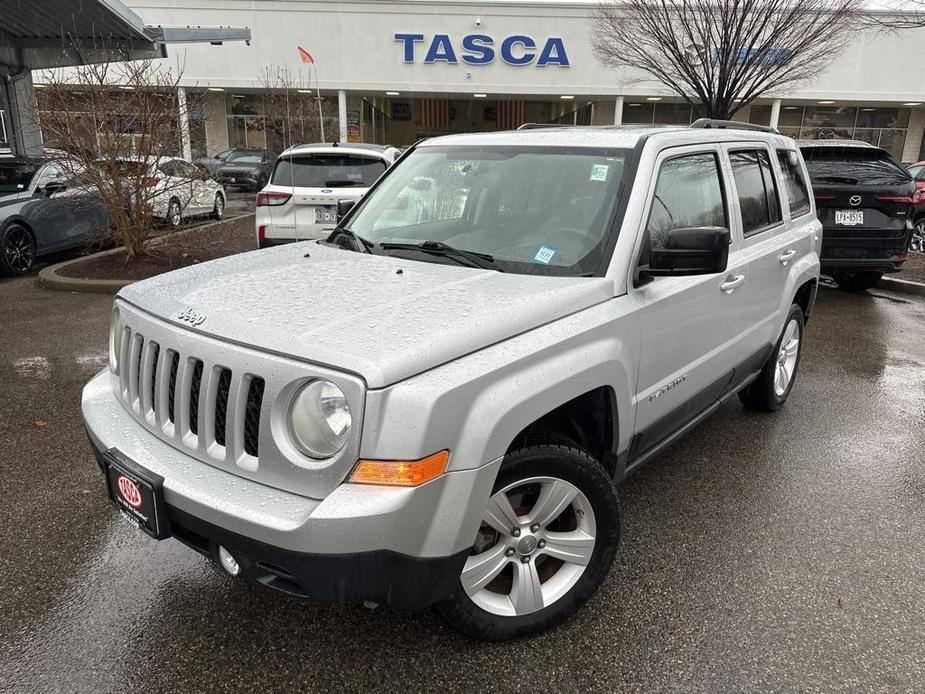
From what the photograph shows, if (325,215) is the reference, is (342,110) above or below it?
above

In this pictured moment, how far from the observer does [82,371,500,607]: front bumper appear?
1.93 m

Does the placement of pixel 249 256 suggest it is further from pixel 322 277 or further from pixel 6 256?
pixel 6 256

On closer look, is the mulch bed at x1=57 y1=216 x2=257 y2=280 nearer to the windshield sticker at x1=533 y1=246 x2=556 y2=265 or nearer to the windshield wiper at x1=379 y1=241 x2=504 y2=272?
the windshield wiper at x1=379 y1=241 x2=504 y2=272

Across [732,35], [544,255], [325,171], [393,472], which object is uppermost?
[732,35]

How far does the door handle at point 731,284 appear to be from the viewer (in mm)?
3471

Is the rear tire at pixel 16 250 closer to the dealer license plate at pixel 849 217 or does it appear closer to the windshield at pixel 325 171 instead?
the windshield at pixel 325 171

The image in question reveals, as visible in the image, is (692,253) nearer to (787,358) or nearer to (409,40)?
(787,358)

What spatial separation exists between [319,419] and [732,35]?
14222 millimetres

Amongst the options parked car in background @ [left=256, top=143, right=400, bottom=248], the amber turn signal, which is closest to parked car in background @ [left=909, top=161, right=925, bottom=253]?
parked car in background @ [left=256, top=143, right=400, bottom=248]

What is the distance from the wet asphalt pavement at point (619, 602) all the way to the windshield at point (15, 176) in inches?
243

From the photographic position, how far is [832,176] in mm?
7926

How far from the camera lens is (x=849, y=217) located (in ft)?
25.5

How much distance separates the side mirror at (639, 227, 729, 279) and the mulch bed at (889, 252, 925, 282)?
8.41 m

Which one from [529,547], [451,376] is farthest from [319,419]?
[529,547]
